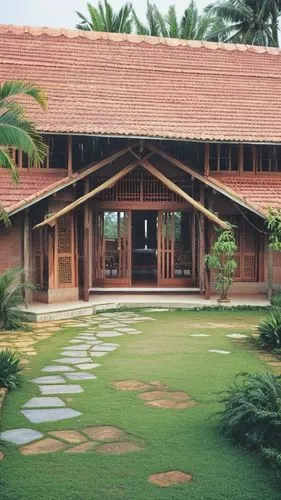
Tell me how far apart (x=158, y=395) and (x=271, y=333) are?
2955 mm

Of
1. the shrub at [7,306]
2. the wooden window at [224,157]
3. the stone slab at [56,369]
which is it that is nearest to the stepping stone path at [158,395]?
the stone slab at [56,369]

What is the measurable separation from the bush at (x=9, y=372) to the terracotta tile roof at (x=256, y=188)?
7.88m

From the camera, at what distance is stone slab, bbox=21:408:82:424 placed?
499 centimetres

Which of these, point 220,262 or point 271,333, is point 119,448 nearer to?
point 271,333

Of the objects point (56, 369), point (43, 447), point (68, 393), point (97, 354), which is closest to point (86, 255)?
point (97, 354)

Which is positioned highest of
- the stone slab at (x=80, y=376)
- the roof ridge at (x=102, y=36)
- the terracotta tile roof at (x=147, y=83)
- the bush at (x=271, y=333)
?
the roof ridge at (x=102, y=36)

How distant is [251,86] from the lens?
16562 mm

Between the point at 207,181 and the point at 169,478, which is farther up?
the point at 207,181

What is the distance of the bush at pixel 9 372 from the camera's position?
233 inches

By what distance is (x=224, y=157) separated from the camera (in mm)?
14922

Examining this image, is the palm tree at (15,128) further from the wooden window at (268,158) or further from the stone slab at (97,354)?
the wooden window at (268,158)

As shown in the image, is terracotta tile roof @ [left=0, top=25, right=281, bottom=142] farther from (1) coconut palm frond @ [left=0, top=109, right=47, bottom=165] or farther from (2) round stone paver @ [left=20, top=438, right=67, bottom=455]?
(2) round stone paver @ [left=20, top=438, right=67, bottom=455]

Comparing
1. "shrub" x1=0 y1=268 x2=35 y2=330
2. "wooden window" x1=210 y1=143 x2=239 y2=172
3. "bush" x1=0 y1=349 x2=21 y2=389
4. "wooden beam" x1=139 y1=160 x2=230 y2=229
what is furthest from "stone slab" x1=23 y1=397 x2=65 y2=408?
"wooden window" x1=210 y1=143 x2=239 y2=172

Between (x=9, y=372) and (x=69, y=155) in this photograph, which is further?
(x=69, y=155)
